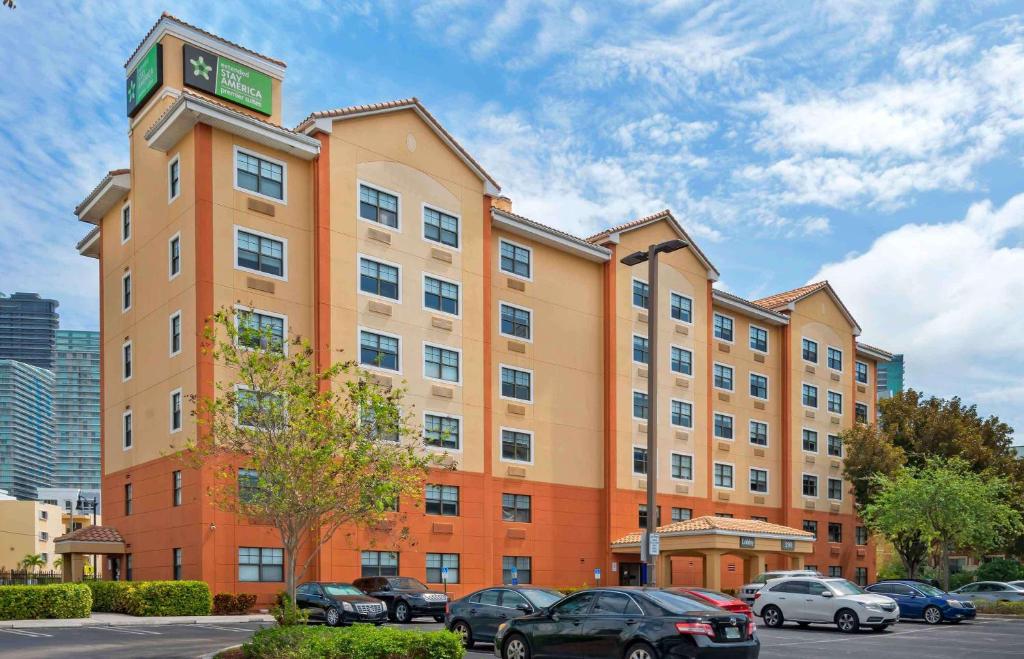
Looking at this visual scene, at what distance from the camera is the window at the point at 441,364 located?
4138 centimetres

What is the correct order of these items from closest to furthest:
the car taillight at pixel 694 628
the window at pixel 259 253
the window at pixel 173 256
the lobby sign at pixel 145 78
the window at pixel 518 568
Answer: the car taillight at pixel 694 628 < the window at pixel 259 253 < the window at pixel 173 256 < the lobby sign at pixel 145 78 < the window at pixel 518 568

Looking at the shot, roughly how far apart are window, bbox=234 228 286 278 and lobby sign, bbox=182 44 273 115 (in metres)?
6.81

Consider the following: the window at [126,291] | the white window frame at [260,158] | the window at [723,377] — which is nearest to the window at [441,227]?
the white window frame at [260,158]

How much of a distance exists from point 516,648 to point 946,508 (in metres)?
36.7

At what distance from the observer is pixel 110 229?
1752 inches

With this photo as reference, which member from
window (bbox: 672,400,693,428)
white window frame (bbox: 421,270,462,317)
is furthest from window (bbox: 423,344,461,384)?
window (bbox: 672,400,693,428)

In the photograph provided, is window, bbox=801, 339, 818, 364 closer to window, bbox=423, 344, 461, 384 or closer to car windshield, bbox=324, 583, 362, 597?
window, bbox=423, 344, 461, 384

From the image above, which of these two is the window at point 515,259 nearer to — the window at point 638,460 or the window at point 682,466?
the window at point 638,460

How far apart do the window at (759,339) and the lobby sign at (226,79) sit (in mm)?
29595

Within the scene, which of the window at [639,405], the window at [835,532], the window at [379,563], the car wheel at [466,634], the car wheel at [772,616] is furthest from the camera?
the window at [835,532]

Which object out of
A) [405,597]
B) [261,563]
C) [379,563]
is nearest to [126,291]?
[261,563]

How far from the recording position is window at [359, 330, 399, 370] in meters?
39.1

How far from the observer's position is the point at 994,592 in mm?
43500

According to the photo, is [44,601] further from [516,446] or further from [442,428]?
[516,446]
